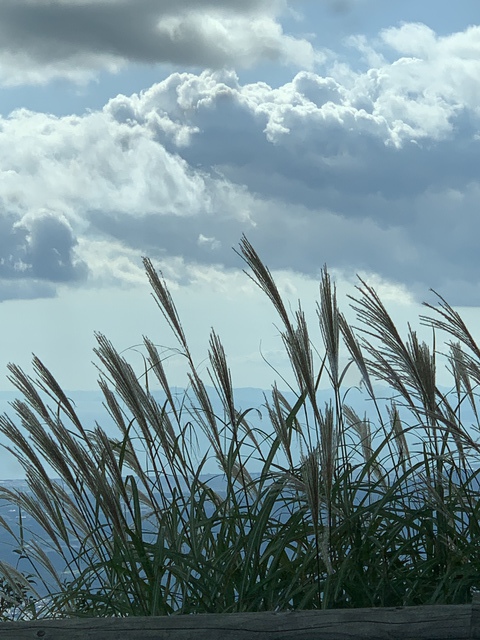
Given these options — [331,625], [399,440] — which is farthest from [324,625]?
[399,440]

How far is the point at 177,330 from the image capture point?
271 cm

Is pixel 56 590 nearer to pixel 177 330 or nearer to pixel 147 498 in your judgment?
pixel 147 498

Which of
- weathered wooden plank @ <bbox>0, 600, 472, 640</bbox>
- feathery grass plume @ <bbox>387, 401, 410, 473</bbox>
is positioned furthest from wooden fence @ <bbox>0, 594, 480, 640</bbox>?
feathery grass plume @ <bbox>387, 401, 410, 473</bbox>

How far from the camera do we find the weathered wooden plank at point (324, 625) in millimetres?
1794

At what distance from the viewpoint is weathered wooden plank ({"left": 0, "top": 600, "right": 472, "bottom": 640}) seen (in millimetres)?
1794

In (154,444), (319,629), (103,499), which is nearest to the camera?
(319,629)

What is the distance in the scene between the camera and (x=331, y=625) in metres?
1.80

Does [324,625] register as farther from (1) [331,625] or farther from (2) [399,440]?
(2) [399,440]

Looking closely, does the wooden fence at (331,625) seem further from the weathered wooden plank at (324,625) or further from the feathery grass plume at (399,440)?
the feathery grass plume at (399,440)

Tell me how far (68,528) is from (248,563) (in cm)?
79

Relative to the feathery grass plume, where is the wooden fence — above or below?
below

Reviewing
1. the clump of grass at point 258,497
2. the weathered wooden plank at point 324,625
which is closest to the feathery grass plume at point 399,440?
the clump of grass at point 258,497

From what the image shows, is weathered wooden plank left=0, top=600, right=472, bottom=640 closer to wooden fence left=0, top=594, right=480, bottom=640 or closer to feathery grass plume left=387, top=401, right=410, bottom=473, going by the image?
wooden fence left=0, top=594, right=480, bottom=640

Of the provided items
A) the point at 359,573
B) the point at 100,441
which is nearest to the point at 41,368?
the point at 100,441
